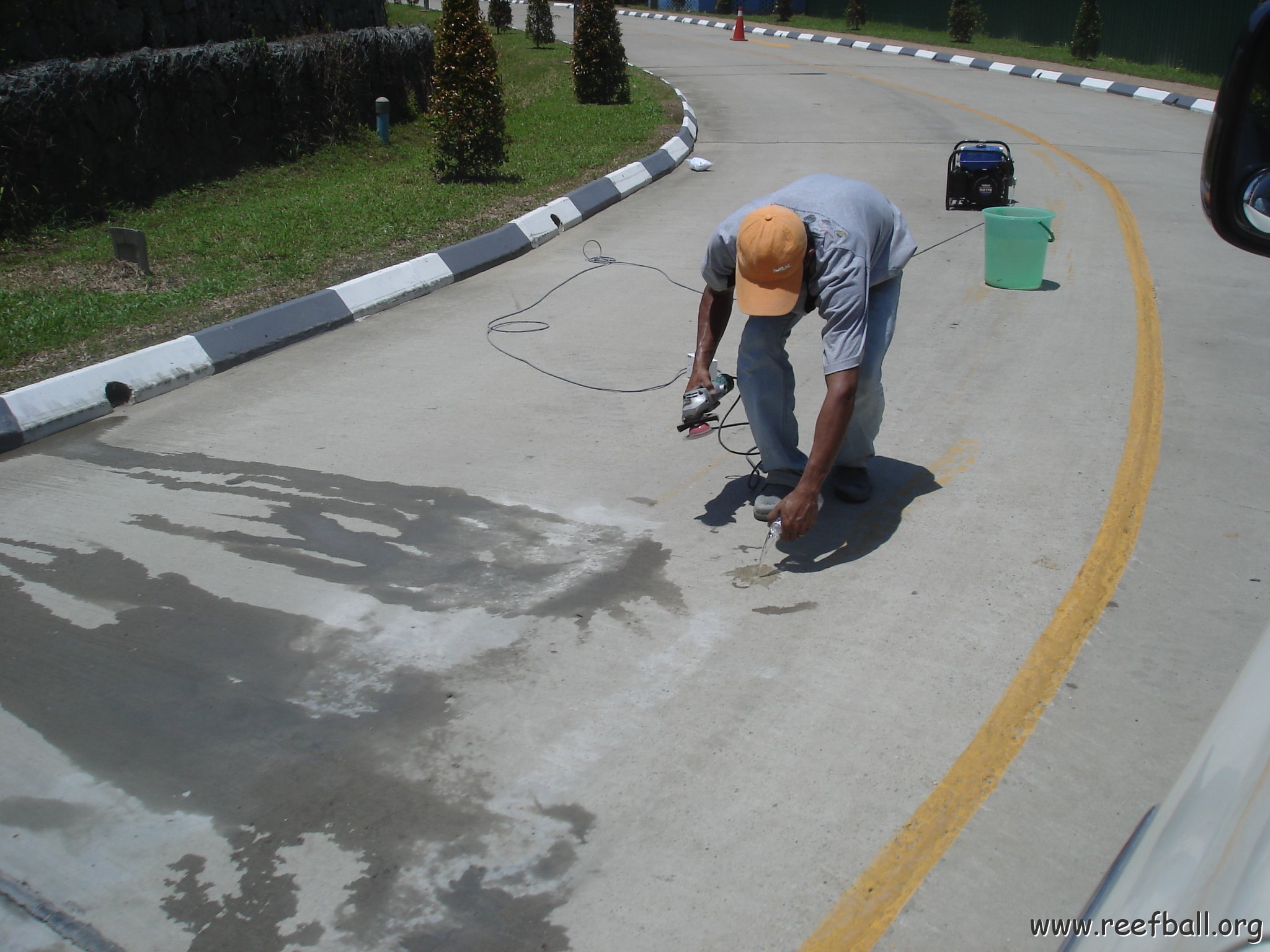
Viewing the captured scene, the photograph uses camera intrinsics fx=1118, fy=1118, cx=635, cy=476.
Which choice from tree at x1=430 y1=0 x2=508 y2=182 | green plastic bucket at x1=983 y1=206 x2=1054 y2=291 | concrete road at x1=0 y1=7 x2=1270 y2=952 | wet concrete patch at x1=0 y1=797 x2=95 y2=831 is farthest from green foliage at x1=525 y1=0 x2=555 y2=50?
wet concrete patch at x1=0 y1=797 x2=95 y2=831

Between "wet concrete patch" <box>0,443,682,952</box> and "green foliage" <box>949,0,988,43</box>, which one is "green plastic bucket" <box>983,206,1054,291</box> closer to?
"wet concrete patch" <box>0,443,682,952</box>

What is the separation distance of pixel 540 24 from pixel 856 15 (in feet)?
42.2

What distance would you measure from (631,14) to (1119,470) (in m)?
42.8

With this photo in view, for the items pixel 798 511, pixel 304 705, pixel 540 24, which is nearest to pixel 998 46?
pixel 540 24

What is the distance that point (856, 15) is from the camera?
34.7 m

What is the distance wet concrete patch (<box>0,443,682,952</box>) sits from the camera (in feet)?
9.47

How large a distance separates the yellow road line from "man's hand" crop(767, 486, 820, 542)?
889 mm

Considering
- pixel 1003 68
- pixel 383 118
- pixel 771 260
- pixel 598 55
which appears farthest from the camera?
pixel 1003 68

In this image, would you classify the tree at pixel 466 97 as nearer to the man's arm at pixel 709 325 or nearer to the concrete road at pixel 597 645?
the concrete road at pixel 597 645

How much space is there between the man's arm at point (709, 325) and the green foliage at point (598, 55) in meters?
13.9

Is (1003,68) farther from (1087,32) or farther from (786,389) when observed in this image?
(786,389)

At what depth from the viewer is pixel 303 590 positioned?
436 cm

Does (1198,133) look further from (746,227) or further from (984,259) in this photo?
(746,227)

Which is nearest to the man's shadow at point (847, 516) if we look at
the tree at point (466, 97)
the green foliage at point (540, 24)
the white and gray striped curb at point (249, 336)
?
the white and gray striped curb at point (249, 336)
